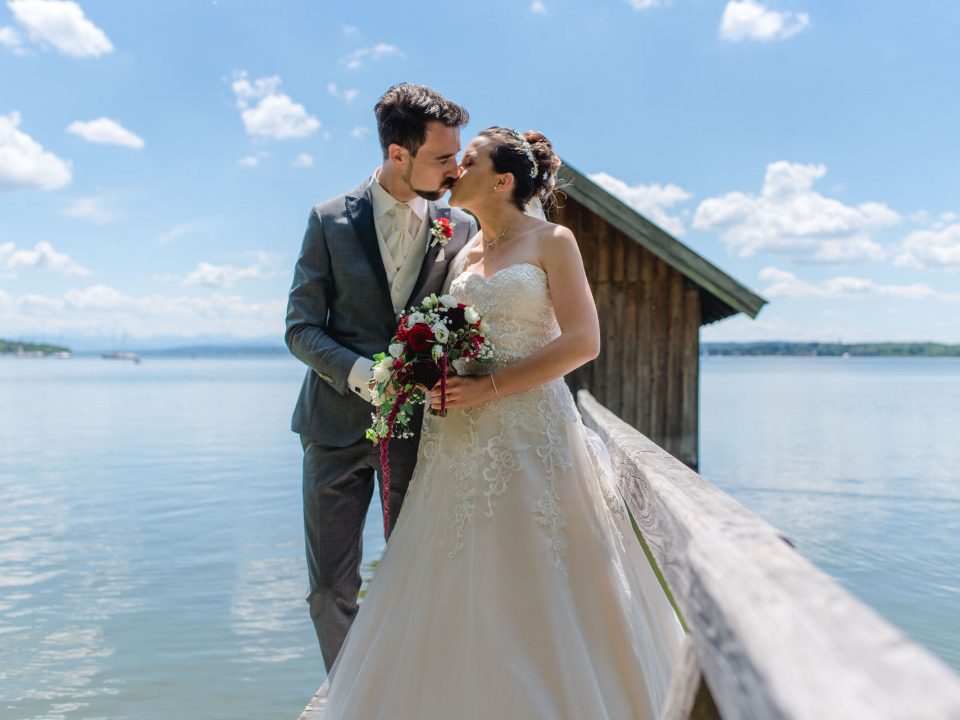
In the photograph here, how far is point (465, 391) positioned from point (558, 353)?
0.36m

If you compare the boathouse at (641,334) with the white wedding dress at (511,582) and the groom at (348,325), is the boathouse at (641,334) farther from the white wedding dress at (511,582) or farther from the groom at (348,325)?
the white wedding dress at (511,582)

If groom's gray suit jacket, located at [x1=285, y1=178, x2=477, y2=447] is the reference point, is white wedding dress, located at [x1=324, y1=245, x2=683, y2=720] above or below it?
below

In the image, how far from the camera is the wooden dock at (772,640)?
0.85 metres

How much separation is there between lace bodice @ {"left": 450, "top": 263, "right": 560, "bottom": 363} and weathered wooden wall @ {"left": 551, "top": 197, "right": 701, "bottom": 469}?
5830mm

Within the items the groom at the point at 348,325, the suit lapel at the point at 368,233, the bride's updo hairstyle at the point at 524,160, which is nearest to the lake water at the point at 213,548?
the groom at the point at 348,325

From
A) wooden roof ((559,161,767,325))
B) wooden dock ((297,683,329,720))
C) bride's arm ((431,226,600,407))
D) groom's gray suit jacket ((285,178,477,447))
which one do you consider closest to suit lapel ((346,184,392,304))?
groom's gray suit jacket ((285,178,477,447))

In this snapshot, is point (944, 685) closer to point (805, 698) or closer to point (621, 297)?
point (805, 698)

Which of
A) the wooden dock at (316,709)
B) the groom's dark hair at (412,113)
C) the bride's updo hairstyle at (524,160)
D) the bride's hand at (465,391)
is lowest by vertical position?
the wooden dock at (316,709)

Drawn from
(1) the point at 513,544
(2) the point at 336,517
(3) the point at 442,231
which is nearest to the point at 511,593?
(1) the point at 513,544

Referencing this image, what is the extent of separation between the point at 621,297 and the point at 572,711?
6876 millimetres

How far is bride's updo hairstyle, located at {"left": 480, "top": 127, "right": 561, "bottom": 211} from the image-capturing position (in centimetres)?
344

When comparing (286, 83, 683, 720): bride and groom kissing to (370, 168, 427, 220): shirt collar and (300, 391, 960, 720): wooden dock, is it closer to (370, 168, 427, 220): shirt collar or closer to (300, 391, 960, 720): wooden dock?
(370, 168, 427, 220): shirt collar

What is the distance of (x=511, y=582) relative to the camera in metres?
2.83

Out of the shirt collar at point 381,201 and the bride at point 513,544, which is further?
the shirt collar at point 381,201
